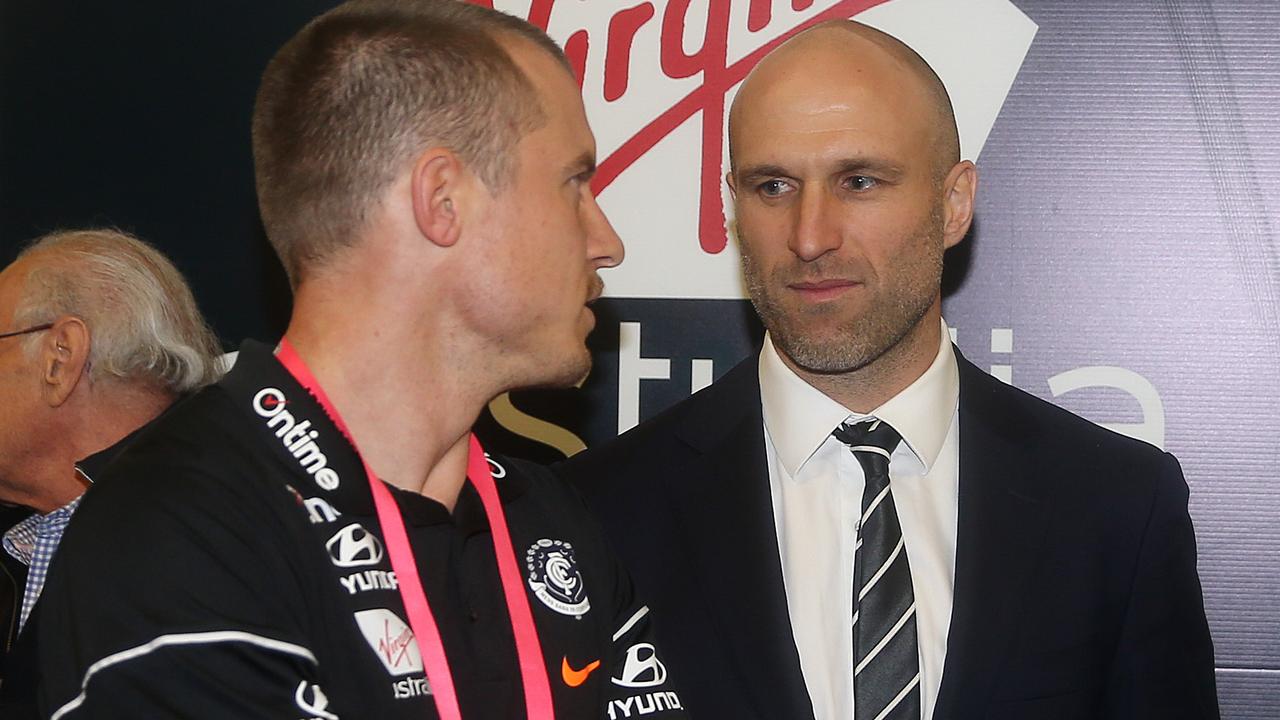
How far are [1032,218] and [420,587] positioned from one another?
66.5 inches

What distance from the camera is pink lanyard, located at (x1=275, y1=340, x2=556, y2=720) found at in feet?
4.45

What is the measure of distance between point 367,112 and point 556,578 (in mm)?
554

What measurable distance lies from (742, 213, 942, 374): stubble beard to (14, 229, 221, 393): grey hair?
3.55 ft

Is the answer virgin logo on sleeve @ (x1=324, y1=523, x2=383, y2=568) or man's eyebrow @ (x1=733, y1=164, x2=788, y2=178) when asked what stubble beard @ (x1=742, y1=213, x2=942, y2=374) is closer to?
man's eyebrow @ (x1=733, y1=164, x2=788, y2=178)

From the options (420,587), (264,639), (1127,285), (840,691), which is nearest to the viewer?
(264,639)

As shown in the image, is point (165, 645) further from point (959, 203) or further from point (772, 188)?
point (959, 203)

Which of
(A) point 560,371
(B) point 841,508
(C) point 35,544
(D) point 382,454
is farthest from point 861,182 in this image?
(C) point 35,544

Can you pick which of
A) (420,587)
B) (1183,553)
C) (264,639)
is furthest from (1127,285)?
(264,639)

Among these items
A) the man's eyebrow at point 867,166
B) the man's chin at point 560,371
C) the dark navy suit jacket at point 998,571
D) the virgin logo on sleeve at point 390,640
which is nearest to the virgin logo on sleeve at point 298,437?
the virgin logo on sleeve at point 390,640

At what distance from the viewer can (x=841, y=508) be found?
208 cm

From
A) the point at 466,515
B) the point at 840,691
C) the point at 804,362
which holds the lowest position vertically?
the point at 840,691

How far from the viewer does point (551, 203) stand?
1505 mm

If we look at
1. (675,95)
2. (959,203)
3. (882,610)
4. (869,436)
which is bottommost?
(882,610)

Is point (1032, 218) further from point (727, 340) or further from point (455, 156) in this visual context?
point (455, 156)
